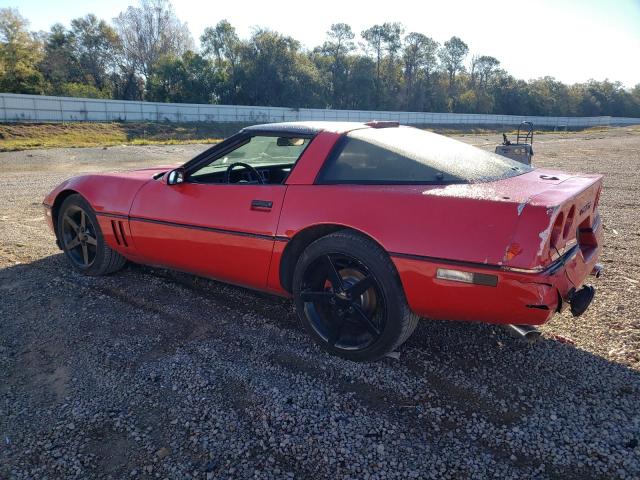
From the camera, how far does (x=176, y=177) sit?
136 inches

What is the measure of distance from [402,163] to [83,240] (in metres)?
3.01

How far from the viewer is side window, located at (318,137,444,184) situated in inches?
105

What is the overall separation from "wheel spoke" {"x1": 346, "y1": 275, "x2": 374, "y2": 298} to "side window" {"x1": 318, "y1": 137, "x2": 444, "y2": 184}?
582 mm

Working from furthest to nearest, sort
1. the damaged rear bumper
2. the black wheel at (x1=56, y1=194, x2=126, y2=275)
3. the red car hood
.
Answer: the black wheel at (x1=56, y1=194, x2=126, y2=275)
the red car hood
the damaged rear bumper

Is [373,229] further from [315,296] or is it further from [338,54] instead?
[338,54]

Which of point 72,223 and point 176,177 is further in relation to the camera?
point 72,223

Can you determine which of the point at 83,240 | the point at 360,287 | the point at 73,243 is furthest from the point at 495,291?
the point at 73,243

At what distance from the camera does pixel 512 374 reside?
257 cm

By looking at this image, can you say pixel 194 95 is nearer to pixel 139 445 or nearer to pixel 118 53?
pixel 118 53

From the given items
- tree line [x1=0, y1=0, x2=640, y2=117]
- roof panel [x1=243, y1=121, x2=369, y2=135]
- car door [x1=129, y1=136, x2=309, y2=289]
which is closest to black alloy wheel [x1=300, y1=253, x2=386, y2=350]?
car door [x1=129, y1=136, x2=309, y2=289]

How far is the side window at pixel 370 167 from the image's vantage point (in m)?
2.66

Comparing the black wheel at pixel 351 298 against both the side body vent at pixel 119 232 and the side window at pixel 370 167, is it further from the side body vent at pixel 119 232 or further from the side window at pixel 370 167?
the side body vent at pixel 119 232

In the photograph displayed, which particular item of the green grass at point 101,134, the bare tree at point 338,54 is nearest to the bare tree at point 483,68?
the bare tree at point 338,54

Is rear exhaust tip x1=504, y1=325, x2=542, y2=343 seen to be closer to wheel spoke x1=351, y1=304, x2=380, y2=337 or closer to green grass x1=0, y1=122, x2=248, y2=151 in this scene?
wheel spoke x1=351, y1=304, x2=380, y2=337
